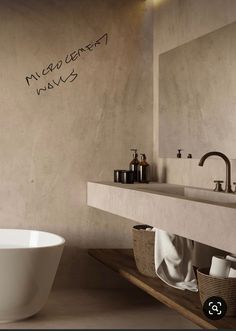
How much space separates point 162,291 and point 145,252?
0.52 meters

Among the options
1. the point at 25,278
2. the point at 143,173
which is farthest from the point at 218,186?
the point at 25,278

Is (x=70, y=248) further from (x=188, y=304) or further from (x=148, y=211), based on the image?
(x=188, y=304)

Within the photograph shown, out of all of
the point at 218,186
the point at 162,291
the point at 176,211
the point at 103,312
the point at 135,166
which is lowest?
the point at 103,312

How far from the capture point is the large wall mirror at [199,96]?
431 centimetres

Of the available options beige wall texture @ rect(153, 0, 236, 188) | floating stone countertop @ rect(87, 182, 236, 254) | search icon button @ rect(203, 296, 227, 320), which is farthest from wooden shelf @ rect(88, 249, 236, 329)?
beige wall texture @ rect(153, 0, 236, 188)

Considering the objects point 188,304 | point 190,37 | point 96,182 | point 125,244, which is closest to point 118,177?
point 96,182

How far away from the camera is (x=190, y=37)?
494 cm

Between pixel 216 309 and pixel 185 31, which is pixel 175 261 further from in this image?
pixel 185 31

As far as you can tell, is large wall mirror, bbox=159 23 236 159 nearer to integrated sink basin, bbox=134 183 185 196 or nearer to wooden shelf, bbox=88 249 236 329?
integrated sink basin, bbox=134 183 185 196

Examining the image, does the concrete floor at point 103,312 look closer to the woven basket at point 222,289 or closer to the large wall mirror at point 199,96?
the woven basket at point 222,289

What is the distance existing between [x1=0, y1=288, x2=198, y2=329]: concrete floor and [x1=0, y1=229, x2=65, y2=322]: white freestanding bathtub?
0.10 m

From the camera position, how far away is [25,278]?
4.40 m

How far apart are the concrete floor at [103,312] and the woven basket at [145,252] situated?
0.36 metres

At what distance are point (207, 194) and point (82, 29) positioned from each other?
216 centimetres
